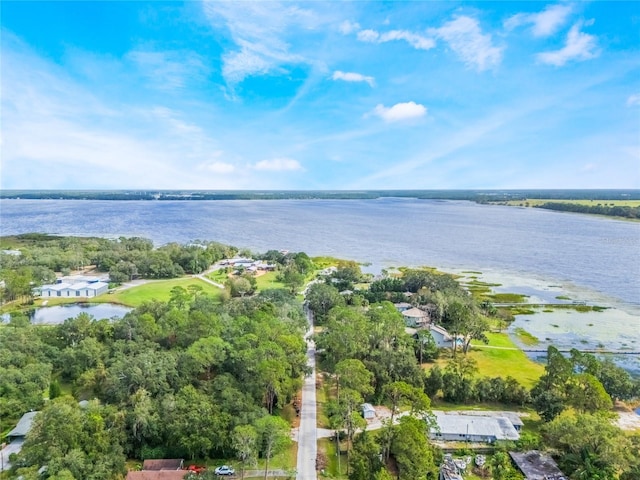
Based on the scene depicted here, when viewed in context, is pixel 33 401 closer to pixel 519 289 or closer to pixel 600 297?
pixel 519 289

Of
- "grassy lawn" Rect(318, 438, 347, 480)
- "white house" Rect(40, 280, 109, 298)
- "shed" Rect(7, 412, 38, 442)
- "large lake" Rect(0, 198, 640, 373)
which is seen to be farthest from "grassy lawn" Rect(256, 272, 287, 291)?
"grassy lawn" Rect(318, 438, 347, 480)

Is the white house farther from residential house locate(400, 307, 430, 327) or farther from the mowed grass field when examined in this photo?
the mowed grass field

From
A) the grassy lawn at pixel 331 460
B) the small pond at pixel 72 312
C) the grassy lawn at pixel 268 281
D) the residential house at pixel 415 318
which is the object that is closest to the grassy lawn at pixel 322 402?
the grassy lawn at pixel 331 460

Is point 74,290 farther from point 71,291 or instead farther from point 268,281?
point 268,281

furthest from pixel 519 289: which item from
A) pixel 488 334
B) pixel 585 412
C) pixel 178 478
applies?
pixel 178 478

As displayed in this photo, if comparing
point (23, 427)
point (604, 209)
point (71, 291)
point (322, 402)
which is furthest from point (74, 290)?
point (604, 209)

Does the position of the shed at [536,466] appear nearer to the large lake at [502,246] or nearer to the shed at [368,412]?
the shed at [368,412]

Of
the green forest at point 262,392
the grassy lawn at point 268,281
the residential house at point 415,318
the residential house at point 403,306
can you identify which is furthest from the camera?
the grassy lawn at point 268,281
